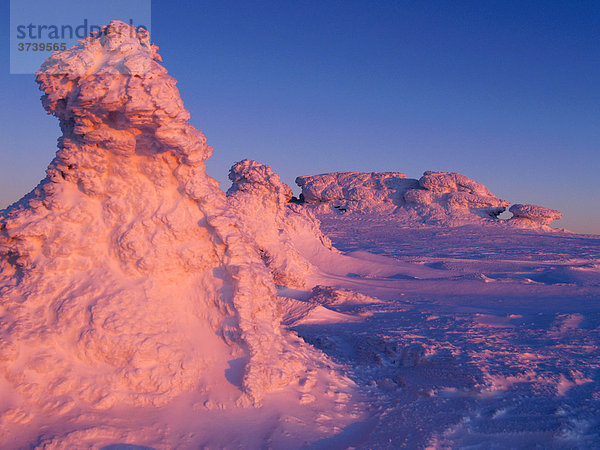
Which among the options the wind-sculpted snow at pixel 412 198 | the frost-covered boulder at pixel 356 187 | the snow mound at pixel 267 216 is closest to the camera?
the snow mound at pixel 267 216

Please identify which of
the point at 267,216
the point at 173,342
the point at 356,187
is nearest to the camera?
the point at 173,342

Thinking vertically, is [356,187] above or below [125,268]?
above

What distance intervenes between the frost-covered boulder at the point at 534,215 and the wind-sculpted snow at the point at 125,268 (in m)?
14.9

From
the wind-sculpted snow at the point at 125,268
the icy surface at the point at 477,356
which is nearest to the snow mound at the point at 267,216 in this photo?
the icy surface at the point at 477,356

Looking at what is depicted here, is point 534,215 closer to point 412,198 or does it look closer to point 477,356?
point 412,198

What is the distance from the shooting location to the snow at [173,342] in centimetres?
212

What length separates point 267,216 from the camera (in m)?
6.55

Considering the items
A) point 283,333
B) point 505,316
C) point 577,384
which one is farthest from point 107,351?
point 505,316

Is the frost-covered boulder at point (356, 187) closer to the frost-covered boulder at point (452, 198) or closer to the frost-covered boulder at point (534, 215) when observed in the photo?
the frost-covered boulder at point (452, 198)

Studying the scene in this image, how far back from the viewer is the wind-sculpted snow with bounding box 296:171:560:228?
16.0 metres

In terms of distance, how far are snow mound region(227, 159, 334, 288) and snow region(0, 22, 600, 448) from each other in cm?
227

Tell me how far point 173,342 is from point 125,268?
58 cm

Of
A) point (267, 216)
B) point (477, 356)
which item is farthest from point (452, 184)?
point (477, 356)

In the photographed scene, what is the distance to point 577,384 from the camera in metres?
2.68
